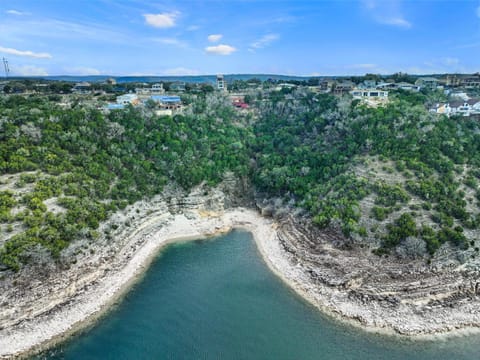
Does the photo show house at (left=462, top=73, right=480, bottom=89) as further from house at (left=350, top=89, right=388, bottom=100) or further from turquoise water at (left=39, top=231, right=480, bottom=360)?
turquoise water at (left=39, top=231, right=480, bottom=360)

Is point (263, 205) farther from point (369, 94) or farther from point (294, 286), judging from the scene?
point (369, 94)

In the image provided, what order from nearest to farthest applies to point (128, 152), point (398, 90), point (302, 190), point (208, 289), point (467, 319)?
1. point (467, 319)
2. point (208, 289)
3. point (302, 190)
4. point (128, 152)
5. point (398, 90)

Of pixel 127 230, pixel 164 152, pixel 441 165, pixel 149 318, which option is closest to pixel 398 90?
pixel 441 165

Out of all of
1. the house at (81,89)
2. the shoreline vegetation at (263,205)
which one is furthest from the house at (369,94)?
the house at (81,89)

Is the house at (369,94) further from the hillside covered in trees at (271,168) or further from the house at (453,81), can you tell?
the house at (453,81)

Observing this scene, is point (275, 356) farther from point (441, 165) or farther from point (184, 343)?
point (441, 165)

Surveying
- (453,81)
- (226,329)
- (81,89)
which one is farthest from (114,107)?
(453,81)

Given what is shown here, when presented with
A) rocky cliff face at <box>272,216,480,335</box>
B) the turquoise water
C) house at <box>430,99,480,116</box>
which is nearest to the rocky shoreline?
rocky cliff face at <box>272,216,480,335</box>
